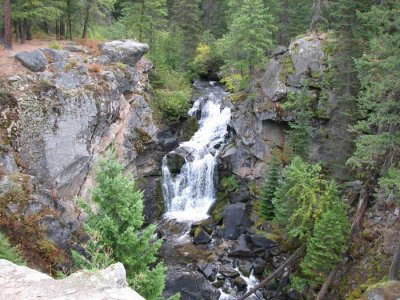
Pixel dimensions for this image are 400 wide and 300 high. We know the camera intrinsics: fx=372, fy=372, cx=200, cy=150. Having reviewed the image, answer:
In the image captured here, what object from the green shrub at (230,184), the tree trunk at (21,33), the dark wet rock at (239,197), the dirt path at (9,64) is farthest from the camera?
the green shrub at (230,184)

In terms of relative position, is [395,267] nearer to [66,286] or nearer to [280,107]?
[280,107]

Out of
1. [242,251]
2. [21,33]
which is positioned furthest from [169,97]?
[242,251]

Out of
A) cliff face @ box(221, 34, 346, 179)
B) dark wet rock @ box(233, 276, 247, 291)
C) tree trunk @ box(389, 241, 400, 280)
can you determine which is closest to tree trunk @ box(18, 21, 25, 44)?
cliff face @ box(221, 34, 346, 179)

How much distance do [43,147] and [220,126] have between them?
15.1 meters

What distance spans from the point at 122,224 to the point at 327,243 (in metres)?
9.86

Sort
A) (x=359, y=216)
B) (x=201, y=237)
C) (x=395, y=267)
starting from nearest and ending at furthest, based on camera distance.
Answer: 1. (x=395, y=267)
2. (x=359, y=216)
3. (x=201, y=237)

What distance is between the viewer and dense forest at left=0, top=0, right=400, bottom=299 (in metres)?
12.5

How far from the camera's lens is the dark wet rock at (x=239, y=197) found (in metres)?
26.3

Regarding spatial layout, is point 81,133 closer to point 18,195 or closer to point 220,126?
point 18,195

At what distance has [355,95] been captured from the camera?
813 inches

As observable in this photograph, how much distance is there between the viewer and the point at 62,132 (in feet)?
67.9

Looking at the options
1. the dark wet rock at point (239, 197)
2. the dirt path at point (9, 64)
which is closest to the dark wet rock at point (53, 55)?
the dirt path at point (9, 64)

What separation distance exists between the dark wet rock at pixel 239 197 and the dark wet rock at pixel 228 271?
5.99 m

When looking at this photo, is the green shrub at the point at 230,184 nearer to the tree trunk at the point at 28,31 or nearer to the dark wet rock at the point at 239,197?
the dark wet rock at the point at 239,197
